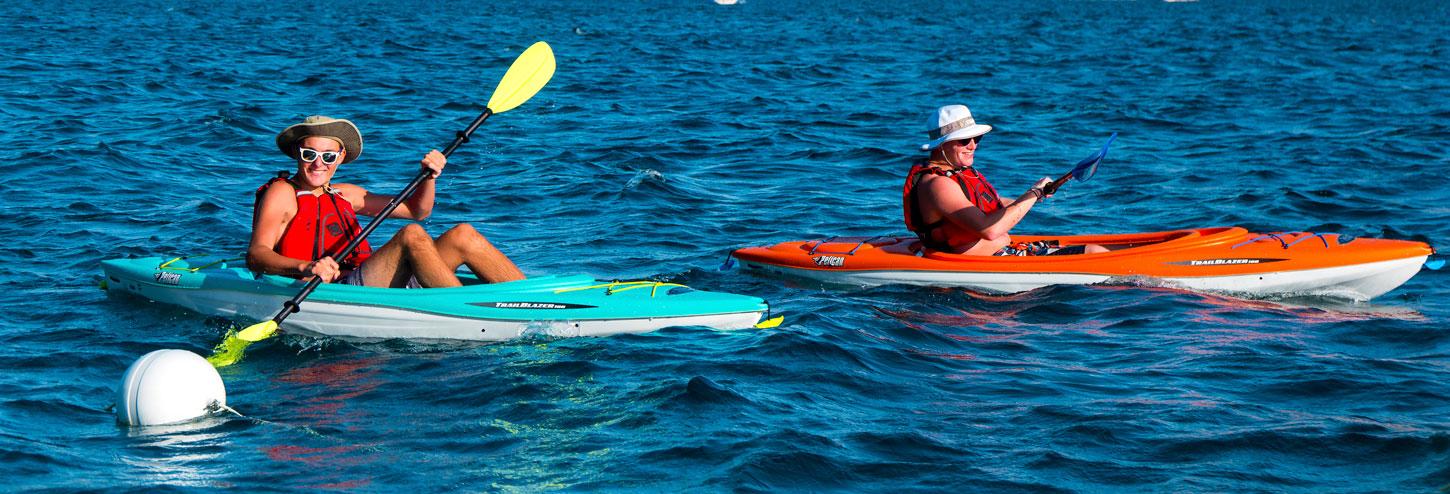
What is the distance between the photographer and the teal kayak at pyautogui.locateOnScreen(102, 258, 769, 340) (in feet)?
22.7

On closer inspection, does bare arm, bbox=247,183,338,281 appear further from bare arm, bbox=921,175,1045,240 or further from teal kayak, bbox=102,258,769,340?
bare arm, bbox=921,175,1045,240

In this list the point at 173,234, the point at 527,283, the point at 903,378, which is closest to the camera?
the point at 903,378

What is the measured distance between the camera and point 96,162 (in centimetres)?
1270

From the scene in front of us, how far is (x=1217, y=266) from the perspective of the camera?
321 inches

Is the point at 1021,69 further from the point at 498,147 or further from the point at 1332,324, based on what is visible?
the point at 1332,324

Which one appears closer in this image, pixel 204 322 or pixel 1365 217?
pixel 204 322

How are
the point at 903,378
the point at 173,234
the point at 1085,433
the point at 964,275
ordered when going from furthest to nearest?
the point at 173,234
the point at 964,275
the point at 903,378
the point at 1085,433

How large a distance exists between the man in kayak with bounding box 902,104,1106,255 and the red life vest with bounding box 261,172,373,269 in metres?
2.97

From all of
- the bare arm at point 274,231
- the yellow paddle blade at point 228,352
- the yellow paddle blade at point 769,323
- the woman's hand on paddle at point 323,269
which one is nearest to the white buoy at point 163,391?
the yellow paddle blade at point 228,352

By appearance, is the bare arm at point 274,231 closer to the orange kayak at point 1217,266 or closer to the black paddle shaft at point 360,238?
the black paddle shaft at point 360,238

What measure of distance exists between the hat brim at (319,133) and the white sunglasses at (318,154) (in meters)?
0.06

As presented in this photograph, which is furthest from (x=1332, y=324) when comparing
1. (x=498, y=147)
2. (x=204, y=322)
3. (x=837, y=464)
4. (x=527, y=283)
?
(x=498, y=147)

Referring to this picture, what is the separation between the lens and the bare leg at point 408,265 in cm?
693

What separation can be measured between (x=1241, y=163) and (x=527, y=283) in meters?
8.70
